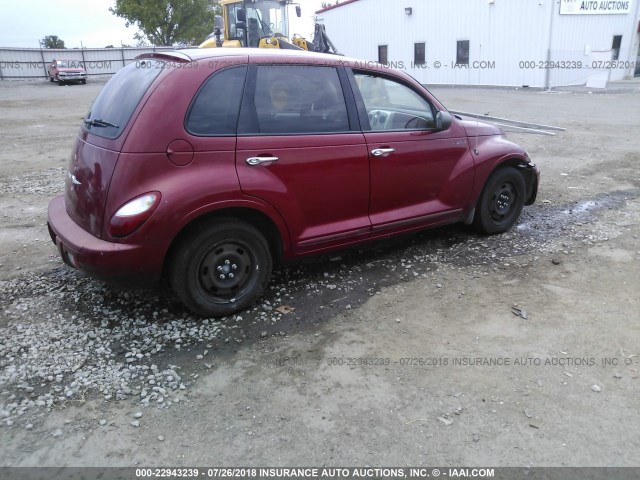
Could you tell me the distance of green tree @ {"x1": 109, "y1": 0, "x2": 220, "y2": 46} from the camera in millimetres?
41219

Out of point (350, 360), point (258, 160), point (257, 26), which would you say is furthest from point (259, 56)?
point (257, 26)

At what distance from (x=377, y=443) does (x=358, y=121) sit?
8.36 feet

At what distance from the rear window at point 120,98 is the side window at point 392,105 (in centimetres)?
167

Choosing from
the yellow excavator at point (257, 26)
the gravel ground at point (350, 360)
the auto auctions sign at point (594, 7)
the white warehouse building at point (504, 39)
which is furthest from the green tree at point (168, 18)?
the gravel ground at point (350, 360)

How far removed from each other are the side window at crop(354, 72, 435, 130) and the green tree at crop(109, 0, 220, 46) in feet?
139

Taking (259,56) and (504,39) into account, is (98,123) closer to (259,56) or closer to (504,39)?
(259,56)

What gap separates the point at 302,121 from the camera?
3973 mm

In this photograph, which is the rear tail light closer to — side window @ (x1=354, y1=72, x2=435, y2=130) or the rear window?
the rear window

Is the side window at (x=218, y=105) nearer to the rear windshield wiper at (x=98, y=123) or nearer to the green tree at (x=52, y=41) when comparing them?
the rear windshield wiper at (x=98, y=123)

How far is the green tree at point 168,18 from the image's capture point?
41.2 metres

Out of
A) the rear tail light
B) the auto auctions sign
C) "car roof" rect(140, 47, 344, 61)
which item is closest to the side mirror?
"car roof" rect(140, 47, 344, 61)

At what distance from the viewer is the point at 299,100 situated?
13.1 ft

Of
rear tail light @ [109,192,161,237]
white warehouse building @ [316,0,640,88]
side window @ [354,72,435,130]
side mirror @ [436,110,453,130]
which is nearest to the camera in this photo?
rear tail light @ [109,192,161,237]

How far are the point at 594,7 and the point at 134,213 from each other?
91.1ft
